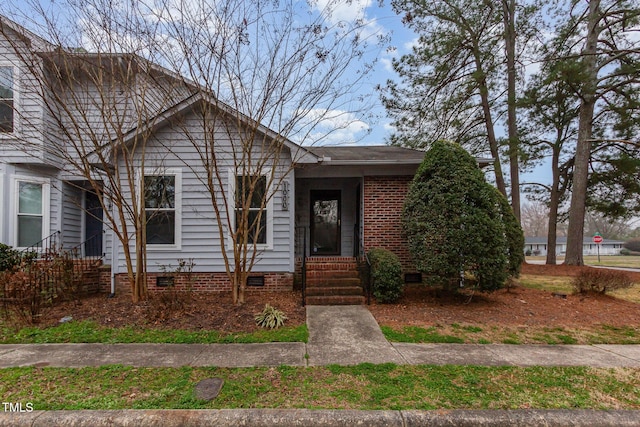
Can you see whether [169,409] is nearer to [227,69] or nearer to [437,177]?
[227,69]

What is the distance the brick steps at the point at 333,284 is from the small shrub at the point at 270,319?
1.22 m

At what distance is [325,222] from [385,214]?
2.30m

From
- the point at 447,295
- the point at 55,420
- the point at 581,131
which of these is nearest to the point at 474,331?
the point at 447,295

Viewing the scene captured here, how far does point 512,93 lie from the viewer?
13.6m

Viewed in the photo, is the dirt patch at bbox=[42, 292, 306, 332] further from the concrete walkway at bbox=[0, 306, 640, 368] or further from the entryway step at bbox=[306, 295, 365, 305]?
the concrete walkway at bbox=[0, 306, 640, 368]

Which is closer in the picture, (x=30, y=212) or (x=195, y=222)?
(x=195, y=222)

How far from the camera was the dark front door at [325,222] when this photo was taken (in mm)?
9578

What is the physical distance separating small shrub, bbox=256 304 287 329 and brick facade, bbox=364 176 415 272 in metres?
3.34

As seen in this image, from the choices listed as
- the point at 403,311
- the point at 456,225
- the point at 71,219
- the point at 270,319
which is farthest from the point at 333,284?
the point at 71,219

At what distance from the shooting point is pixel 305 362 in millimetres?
3836

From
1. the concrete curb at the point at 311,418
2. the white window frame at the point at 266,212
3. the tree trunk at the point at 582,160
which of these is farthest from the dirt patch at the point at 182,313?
the tree trunk at the point at 582,160

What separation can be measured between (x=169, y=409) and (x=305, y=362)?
1583 millimetres

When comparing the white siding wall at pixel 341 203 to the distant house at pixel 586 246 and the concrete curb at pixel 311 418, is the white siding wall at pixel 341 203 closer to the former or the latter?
the concrete curb at pixel 311 418

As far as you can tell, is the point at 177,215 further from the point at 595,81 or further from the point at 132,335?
the point at 595,81
